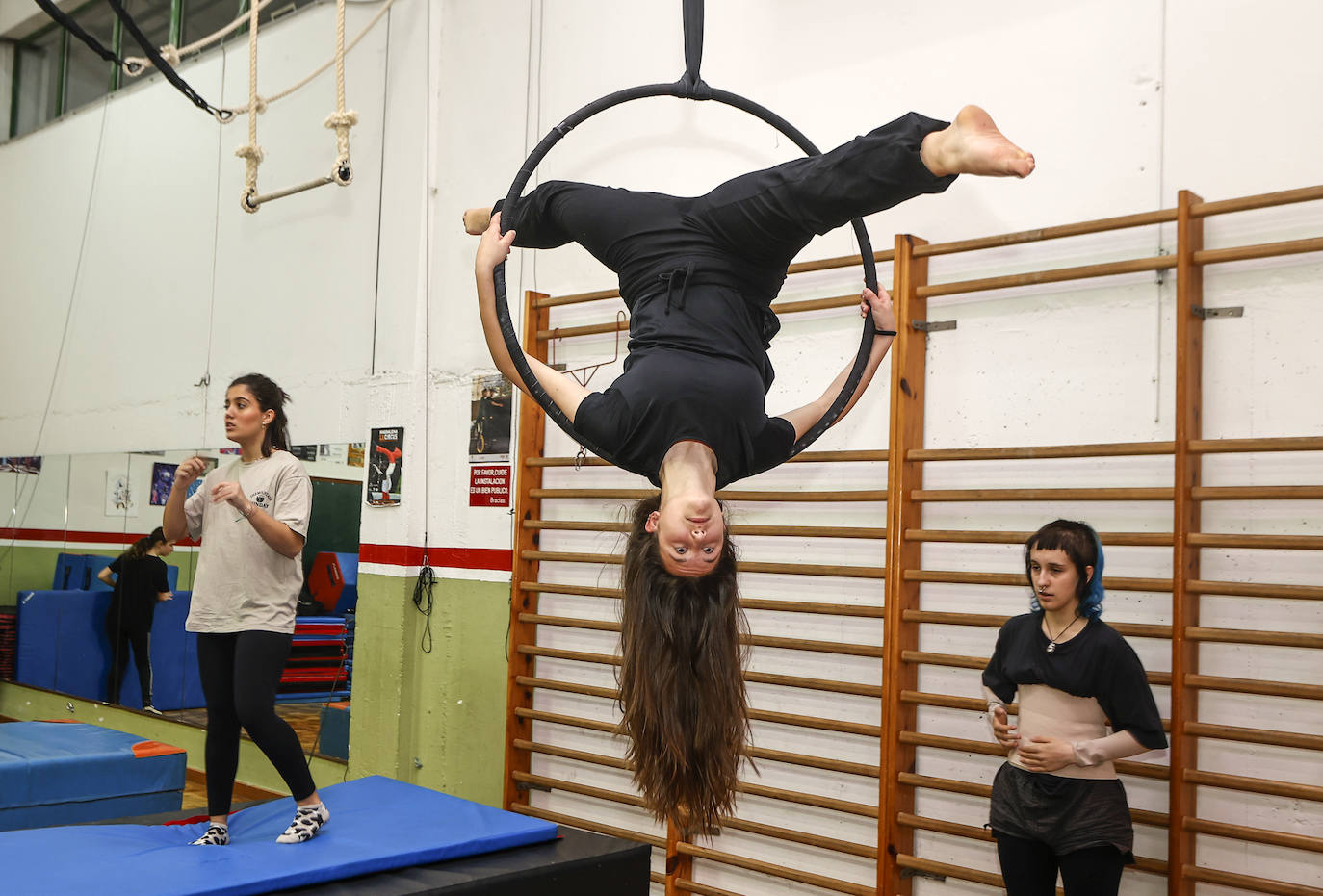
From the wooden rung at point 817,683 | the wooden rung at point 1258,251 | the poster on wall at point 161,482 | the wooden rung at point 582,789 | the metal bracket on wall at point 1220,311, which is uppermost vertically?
the wooden rung at point 1258,251

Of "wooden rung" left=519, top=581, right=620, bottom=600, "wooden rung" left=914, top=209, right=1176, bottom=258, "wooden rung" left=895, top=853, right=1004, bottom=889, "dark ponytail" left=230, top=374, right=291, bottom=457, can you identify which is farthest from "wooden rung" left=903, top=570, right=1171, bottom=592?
"dark ponytail" left=230, top=374, right=291, bottom=457

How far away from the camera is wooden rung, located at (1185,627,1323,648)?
2.48 metres

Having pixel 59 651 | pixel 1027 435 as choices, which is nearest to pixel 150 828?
pixel 1027 435

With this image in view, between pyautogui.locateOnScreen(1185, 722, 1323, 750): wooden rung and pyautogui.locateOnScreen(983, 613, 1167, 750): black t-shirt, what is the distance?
0.79 ft

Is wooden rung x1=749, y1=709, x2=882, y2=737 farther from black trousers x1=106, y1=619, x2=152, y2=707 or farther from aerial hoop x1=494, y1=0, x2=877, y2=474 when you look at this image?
black trousers x1=106, y1=619, x2=152, y2=707

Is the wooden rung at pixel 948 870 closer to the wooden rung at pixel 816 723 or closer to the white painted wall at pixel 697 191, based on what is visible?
the white painted wall at pixel 697 191

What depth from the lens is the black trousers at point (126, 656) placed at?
5.72 m

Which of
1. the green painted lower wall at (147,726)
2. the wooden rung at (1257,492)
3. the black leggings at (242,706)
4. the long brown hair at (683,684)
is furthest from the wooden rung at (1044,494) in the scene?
the green painted lower wall at (147,726)

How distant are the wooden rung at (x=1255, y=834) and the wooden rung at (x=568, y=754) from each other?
184 centimetres

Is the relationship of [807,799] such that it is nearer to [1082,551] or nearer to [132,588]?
[1082,551]

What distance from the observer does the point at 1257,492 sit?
8.53 feet

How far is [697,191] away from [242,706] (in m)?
2.27

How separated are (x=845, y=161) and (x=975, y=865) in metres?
2.08

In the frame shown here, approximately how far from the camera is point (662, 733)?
2.12m
